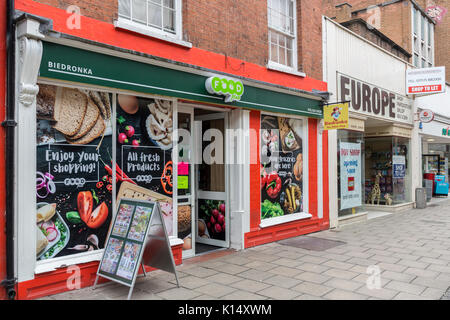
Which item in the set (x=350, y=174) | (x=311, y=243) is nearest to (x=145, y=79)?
(x=311, y=243)

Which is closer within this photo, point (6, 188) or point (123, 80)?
point (6, 188)

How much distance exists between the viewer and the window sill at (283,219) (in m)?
7.37

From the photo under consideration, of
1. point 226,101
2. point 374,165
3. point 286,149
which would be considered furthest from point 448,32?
point 226,101

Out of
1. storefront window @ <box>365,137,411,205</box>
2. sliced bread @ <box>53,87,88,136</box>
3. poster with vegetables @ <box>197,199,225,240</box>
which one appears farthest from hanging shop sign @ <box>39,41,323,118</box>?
storefront window @ <box>365,137,411,205</box>

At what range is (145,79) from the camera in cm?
526

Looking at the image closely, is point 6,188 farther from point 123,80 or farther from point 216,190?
point 216,190

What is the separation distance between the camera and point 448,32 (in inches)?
799

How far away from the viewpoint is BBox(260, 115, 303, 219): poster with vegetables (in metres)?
7.64

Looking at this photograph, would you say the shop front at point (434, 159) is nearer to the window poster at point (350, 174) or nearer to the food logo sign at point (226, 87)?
the window poster at point (350, 174)

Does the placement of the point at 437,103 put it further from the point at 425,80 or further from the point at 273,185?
the point at 273,185

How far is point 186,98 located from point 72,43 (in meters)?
1.91

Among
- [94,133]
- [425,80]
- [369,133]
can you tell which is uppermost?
[425,80]

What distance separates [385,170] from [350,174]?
3808 mm

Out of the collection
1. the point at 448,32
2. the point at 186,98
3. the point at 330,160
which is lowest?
the point at 330,160
